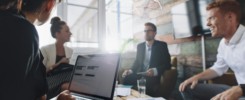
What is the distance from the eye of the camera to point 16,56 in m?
0.49

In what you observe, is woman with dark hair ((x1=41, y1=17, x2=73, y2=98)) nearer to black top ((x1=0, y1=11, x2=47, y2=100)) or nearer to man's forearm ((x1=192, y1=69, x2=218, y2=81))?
man's forearm ((x1=192, y1=69, x2=218, y2=81))

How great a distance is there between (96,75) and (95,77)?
0.05ft

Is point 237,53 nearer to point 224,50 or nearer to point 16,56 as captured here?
point 224,50

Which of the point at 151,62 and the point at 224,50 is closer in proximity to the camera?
the point at 224,50

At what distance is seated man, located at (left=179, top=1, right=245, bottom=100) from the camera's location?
175 centimetres

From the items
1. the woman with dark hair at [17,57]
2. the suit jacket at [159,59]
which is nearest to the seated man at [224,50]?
the suit jacket at [159,59]

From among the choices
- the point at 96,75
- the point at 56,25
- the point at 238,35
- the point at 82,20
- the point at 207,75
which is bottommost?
the point at 207,75

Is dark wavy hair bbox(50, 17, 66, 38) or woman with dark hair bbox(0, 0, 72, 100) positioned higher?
dark wavy hair bbox(50, 17, 66, 38)

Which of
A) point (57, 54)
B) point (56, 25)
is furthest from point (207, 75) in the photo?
point (56, 25)

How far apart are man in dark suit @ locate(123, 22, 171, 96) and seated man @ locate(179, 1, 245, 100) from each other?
918 millimetres

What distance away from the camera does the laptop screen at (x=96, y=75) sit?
4.16 ft

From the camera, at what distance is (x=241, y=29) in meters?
1.79

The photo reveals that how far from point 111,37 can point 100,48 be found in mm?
415

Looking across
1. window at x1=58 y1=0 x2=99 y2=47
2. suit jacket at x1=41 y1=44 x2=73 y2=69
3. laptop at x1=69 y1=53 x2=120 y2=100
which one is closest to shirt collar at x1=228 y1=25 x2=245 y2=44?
laptop at x1=69 y1=53 x2=120 y2=100
